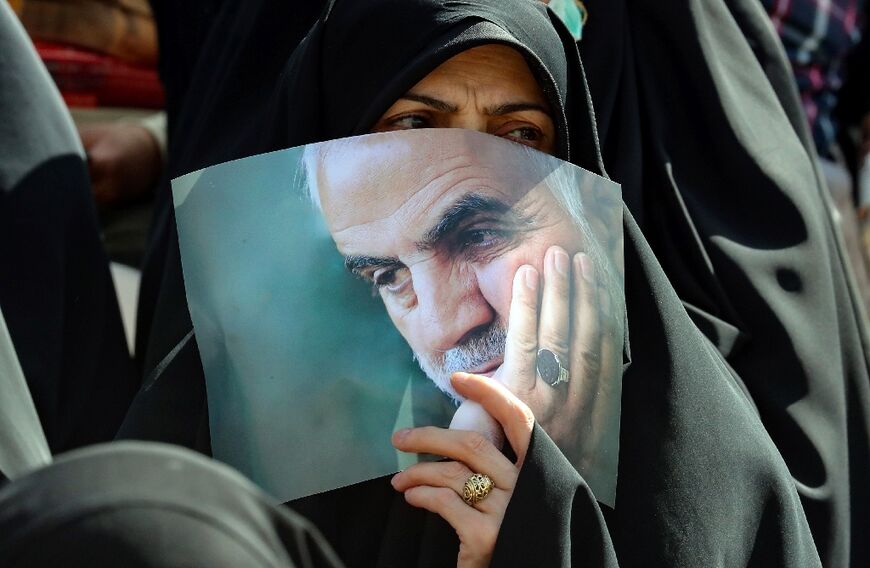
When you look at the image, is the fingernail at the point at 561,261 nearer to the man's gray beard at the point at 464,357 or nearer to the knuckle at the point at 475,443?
the man's gray beard at the point at 464,357

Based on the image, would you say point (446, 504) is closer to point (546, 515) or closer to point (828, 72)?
point (546, 515)

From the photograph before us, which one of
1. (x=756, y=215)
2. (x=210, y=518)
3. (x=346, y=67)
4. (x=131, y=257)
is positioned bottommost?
(x=131, y=257)

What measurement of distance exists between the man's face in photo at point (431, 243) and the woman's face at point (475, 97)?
0.15 m

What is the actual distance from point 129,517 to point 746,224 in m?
1.38

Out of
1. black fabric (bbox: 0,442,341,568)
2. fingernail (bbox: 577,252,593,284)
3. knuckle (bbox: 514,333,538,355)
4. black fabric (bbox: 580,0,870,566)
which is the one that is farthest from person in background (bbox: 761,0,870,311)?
black fabric (bbox: 0,442,341,568)

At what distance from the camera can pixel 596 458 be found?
4.50 feet

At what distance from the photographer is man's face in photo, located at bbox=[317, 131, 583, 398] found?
133 cm

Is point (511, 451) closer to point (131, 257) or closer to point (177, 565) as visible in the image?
point (177, 565)

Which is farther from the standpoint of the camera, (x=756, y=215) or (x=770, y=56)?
(x=770, y=56)

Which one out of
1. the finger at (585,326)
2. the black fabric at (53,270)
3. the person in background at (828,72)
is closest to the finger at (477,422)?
the finger at (585,326)

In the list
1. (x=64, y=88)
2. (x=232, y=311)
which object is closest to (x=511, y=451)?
(x=232, y=311)

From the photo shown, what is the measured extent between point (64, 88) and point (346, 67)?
5.40ft

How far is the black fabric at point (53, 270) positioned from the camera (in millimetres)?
1716

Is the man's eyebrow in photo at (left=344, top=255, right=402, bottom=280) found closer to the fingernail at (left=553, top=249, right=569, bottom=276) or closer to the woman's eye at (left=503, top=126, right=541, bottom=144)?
the fingernail at (left=553, top=249, right=569, bottom=276)
